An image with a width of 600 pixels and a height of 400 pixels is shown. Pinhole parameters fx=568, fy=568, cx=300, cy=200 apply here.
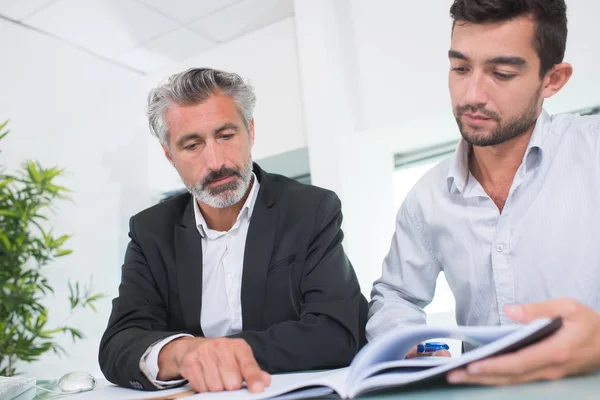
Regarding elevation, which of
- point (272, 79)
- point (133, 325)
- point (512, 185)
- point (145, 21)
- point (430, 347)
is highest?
point (145, 21)

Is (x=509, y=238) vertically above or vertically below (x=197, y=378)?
above

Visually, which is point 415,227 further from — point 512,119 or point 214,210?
point 214,210

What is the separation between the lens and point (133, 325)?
140 cm

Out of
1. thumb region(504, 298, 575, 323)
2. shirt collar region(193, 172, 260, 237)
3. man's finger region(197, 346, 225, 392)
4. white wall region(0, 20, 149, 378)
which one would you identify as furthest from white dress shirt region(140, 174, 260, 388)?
white wall region(0, 20, 149, 378)

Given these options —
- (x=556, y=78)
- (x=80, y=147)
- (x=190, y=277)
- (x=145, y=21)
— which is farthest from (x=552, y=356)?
(x=80, y=147)

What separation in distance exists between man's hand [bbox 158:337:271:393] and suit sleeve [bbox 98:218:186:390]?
5.4 inches

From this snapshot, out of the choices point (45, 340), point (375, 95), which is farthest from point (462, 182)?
point (45, 340)

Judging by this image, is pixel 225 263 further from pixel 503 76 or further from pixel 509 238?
pixel 503 76

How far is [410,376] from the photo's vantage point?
0.65 metres

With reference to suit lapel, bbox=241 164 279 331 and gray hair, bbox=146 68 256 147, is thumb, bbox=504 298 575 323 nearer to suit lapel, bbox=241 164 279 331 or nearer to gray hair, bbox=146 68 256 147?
suit lapel, bbox=241 164 279 331

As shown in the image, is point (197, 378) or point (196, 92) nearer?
point (197, 378)

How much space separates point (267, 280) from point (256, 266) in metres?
0.05

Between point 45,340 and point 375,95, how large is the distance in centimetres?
294

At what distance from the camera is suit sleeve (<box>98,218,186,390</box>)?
3.91 ft
